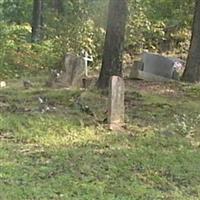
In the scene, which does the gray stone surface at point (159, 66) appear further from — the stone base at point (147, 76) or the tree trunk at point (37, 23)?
the tree trunk at point (37, 23)

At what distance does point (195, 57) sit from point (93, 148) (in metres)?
7.27

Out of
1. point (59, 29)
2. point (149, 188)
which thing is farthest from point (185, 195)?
point (59, 29)

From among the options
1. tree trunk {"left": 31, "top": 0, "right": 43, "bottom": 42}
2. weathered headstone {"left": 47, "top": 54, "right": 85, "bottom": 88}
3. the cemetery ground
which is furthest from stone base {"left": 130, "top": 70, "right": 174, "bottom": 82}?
tree trunk {"left": 31, "top": 0, "right": 43, "bottom": 42}

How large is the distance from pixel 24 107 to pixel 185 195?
4190 mm

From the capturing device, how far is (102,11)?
56.2ft

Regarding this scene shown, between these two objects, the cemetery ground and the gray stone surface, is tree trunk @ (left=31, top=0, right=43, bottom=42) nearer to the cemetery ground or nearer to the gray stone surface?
the gray stone surface

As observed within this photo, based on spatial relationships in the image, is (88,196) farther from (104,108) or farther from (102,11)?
A: (102,11)

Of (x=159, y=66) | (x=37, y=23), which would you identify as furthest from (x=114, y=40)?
(x=37, y=23)

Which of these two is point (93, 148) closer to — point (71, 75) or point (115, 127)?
point (115, 127)

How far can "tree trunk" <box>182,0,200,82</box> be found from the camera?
44.8 ft

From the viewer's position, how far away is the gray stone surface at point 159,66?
14.9 metres

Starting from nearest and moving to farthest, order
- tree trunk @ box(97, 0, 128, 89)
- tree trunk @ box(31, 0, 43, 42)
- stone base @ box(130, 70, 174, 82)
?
tree trunk @ box(97, 0, 128, 89) < stone base @ box(130, 70, 174, 82) < tree trunk @ box(31, 0, 43, 42)

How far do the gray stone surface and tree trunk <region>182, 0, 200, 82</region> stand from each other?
1108 millimetres

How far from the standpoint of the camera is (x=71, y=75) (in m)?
12.2
